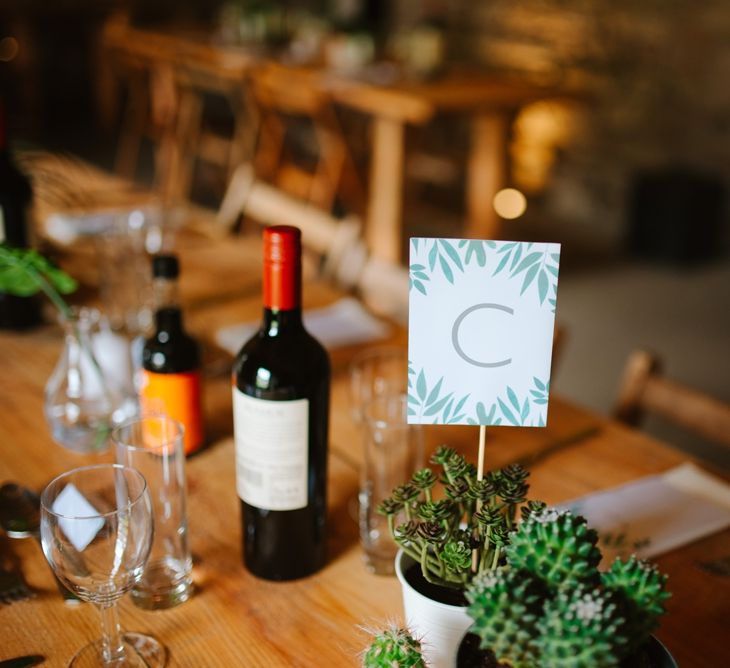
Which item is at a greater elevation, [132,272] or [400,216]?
[132,272]

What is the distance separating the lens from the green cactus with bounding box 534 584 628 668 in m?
0.57

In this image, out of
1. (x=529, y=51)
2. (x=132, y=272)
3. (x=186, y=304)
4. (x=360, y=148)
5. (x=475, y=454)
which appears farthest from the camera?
(x=529, y=51)

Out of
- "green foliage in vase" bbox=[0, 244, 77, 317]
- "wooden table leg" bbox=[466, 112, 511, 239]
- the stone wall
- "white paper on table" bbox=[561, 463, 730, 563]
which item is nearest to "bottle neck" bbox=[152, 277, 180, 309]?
"green foliage in vase" bbox=[0, 244, 77, 317]

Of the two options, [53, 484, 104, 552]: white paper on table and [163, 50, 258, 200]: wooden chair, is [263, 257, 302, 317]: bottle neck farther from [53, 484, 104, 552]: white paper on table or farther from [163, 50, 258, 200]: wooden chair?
[163, 50, 258, 200]: wooden chair

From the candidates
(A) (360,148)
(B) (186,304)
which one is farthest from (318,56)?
(B) (186,304)

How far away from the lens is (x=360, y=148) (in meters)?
4.74

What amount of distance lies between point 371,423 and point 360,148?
12.6 ft

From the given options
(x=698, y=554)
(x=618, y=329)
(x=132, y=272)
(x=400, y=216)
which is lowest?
(x=618, y=329)

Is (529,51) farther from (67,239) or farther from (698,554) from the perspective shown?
(698,554)

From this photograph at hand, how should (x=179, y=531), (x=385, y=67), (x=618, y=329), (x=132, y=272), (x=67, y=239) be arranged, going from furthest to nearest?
(x=385, y=67) → (x=618, y=329) → (x=67, y=239) → (x=132, y=272) → (x=179, y=531)

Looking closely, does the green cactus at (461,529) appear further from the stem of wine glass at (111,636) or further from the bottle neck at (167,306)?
the bottle neck at (167,306)

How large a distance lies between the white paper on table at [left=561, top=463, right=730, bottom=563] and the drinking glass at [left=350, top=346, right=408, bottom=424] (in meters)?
0.34

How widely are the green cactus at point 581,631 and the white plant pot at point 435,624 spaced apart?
0.15 m

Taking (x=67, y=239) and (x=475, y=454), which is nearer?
(x=475, y=454)
